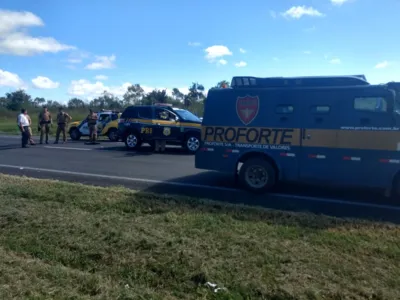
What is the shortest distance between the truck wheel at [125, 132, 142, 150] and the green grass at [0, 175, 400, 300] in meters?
10.6

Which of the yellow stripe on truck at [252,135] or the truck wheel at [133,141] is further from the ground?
the yellow stripe on truck at [252,135]

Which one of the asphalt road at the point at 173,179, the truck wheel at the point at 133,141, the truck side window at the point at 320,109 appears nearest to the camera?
the asphalt road at the point at 173,179

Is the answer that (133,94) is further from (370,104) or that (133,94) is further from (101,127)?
(370,104)

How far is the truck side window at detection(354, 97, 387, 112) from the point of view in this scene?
23.4ft

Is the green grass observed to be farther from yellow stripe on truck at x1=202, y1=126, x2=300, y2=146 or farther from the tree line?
the tree line

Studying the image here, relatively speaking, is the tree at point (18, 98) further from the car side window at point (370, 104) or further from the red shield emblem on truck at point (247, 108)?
the car side window at point (370, 104)

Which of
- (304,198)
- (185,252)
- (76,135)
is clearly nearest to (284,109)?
(304,198)

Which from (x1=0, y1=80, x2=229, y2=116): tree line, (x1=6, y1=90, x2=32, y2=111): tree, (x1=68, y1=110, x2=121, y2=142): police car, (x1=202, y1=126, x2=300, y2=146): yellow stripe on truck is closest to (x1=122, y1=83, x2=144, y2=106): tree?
(x1=0, y1=80, x2=229, y2=116): tree line

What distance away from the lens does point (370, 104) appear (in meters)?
7.26

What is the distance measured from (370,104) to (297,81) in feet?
5.00

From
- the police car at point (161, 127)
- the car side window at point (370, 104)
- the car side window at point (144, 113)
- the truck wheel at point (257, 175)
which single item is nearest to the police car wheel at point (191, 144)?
the police car at point (161, 127)

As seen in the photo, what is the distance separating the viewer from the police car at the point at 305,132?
7.23 metres

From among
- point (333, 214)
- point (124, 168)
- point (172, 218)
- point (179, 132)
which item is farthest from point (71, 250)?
point (179, 132)

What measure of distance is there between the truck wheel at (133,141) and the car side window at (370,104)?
1124cm
